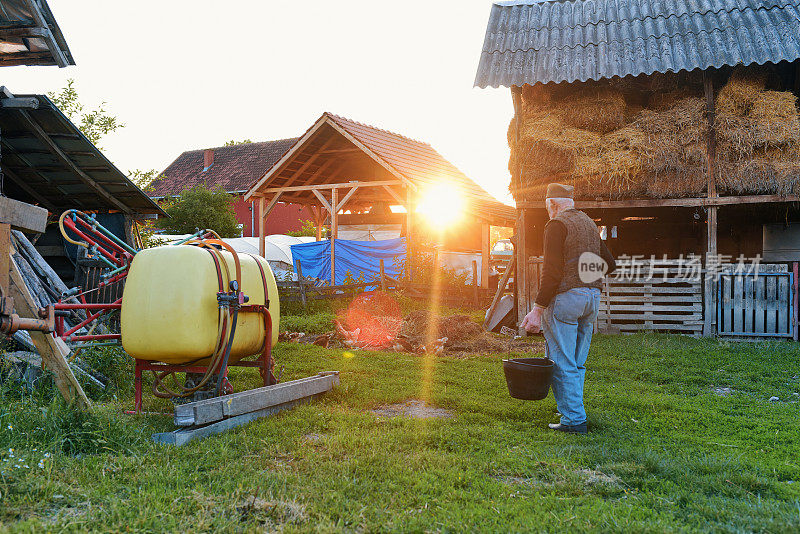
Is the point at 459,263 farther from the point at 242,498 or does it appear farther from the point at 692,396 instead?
the point at 242,498

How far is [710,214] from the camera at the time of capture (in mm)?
11539

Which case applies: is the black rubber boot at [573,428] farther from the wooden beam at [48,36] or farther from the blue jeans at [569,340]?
the wooden beam at [48,36]

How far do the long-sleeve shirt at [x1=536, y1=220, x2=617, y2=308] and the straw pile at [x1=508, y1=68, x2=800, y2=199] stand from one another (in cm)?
664

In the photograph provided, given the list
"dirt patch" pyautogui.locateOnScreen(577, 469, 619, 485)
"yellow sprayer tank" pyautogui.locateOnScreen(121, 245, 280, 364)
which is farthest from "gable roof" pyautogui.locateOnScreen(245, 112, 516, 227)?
"dirt patch" pyautogui.locateOnScreen(577, 469, 619, 485)

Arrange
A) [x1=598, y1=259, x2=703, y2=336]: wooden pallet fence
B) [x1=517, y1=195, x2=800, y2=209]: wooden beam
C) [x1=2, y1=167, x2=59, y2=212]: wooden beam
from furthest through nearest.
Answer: [x1=598, y1=259, x2=703, y2=336]: wooden pallet fence, [x1=517, y1=195, x2=800, y2=209]: wooden beam, [x1=2, y1=167, x2=59, y2=212]: wooden beam

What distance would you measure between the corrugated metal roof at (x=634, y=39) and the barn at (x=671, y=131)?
36 millimetres

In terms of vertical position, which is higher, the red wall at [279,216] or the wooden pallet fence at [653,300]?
the red wall at [279,216]

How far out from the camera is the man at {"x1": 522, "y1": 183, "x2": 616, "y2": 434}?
507 cm

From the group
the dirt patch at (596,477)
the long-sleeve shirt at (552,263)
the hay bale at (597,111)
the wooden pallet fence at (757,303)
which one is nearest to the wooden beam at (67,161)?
the long-sleeve shirt at (552,263)

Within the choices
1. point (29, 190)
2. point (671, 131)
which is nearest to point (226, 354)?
point (29, 190)

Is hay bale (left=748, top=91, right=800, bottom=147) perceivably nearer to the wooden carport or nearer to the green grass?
the green grass

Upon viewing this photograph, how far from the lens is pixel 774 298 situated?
1104 centimetres

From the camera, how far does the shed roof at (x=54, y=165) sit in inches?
321

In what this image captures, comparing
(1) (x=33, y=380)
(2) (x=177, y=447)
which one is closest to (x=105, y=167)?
(1) (x=33, y=380)
